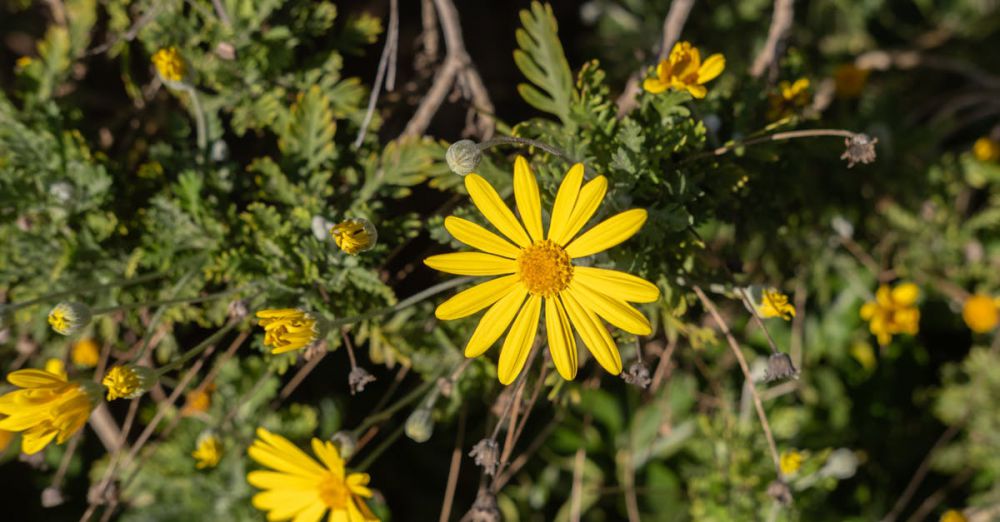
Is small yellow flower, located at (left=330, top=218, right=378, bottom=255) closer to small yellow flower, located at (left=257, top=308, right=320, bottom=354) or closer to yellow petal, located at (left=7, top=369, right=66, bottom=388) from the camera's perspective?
small yellow flower, located at (left=257, top=308, right=320, bottom=354)

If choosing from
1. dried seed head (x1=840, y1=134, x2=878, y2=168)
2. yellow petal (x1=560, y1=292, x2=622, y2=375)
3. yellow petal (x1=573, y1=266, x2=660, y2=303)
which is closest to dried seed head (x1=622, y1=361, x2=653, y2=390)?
yellow petal (x1=560, y1=292, x2=622, y2=375)

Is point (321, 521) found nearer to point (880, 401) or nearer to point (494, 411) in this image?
point (494, 411)

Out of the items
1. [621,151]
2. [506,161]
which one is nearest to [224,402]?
[506,161]

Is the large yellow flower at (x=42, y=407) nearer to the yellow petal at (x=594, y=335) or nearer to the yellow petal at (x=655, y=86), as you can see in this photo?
the yellow petal at (x=594, y=335)

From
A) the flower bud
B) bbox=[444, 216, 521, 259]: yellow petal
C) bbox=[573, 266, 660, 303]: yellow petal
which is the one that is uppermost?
bbox=[444, 216, 521, 259]: yellow petal

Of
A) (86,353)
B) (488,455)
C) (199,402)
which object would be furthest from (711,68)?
(86,353)

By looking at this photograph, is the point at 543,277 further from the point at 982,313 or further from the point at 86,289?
the point at 982,313
